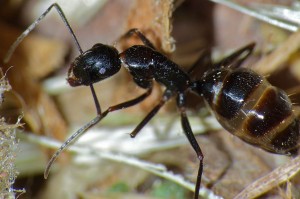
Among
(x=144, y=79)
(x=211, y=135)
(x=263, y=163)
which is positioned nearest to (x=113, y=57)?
(x=144, y=79)

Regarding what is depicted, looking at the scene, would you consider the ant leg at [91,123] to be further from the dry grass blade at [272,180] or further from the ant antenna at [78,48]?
the dry grass blade at [272,180]

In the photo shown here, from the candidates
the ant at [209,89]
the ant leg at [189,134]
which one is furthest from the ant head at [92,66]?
the ant leg at [189,134]

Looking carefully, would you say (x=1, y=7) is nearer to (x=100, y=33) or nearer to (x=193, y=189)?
(x=100, y=33)

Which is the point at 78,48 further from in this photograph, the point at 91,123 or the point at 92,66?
the point at 91,123

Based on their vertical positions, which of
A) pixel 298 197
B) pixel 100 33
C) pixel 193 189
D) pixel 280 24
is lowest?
pixel 298 197

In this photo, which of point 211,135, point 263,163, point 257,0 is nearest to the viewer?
point 263,163

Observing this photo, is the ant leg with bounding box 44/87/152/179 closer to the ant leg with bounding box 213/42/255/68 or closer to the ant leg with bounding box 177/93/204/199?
the ant leg with bounding box 177/93/204/199

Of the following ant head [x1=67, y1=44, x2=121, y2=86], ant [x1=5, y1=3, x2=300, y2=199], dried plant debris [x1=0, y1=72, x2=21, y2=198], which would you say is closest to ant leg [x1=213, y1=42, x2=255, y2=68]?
ant [x1=5, y1=3, x2=300, y2=199]
